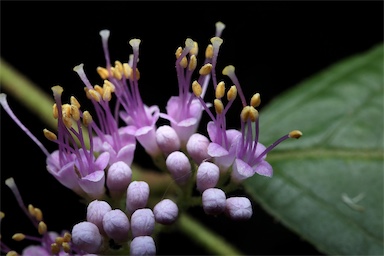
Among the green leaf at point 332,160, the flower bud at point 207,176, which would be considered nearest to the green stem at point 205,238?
the green leaf at point 332,160

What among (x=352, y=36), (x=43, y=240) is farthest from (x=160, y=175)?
(x=352, y=36)

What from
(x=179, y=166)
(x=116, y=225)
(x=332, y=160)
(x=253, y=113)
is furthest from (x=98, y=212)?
(x=332, y=160)

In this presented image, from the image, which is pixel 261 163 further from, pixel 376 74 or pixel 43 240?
pixel 376 74

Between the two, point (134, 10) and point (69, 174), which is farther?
point (134, 10)

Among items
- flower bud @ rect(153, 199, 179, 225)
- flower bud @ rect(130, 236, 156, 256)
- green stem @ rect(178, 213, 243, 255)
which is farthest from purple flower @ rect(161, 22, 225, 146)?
green stem @ rect(178, 213, 243, 255)

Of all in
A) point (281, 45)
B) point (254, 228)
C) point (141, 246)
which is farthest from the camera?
point (281, 45)

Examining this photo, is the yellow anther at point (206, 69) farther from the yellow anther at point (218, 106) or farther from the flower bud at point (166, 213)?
the flower bud at point (166, 213)

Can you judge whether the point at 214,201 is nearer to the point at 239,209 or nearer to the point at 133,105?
the point at 239,209
